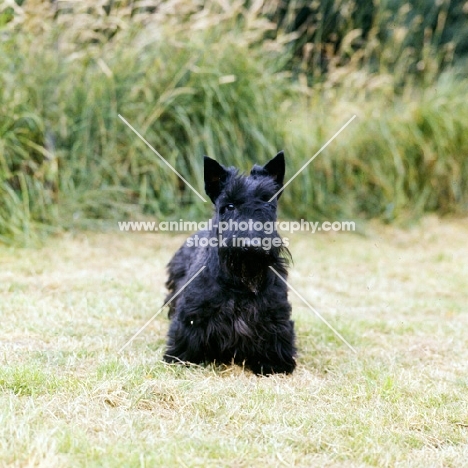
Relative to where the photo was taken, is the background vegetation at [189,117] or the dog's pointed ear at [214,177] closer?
the dog's pointed ear at [214,177]

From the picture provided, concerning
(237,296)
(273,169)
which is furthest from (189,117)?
(237,296)

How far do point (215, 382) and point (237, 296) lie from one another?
0.50 m

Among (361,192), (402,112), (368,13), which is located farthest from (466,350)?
(368,13)

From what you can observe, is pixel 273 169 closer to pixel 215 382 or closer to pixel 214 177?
pixel 214 177

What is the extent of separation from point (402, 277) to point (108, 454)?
439 cm

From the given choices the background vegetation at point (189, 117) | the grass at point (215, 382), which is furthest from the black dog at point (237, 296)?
the background vegetation at point (189, 117)

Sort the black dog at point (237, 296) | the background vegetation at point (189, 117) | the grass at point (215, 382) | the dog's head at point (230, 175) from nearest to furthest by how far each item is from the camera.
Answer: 1. the grass at point (215, 382)
2. the black dog at point (237, 296)
3. the dog's head at point (230, 175)
4. the background vegetation at point (189, 117)

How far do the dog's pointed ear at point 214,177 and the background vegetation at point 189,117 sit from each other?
3110mm

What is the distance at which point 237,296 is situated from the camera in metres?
3.69

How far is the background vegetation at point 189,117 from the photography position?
6984mm

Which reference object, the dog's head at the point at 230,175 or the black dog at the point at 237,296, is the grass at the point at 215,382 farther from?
the dog's head at the point at 230,175

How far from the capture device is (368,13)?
10.7 metres

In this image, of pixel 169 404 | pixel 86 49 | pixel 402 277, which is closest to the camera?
pixel 169 404

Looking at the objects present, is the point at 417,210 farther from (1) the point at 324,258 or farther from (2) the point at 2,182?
(2) the point at 2,182
